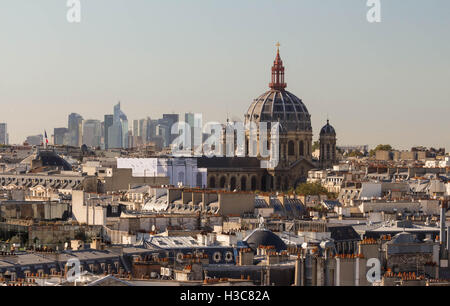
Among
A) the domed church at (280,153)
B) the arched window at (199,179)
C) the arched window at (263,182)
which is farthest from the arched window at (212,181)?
the arched window at (263,182)

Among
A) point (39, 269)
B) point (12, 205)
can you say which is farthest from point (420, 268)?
point (12, 205)

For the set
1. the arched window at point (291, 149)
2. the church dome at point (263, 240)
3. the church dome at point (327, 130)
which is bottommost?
the church dome at point (263, 240)

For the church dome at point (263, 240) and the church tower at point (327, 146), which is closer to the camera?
the church dome at point (263, 240)

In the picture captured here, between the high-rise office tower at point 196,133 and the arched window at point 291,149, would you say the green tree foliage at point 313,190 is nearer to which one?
the arched window at point 291,149

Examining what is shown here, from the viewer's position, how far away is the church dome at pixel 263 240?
36419 mm

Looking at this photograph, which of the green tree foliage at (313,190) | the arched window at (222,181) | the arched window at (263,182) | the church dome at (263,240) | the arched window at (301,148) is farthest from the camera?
the arched window at (301,148)

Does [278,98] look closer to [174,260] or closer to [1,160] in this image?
[1,160]

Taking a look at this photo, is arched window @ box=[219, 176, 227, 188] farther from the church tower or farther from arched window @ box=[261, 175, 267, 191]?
the church tower

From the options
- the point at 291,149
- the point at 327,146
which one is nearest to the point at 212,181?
the point at 291,149

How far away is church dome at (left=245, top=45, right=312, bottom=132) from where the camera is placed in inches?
5512

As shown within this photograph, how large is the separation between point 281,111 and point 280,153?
5606mm

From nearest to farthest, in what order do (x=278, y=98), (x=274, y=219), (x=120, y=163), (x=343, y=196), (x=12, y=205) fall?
(x=274, y=219) → (x=12, y=205) → (x=343, y=196) → (x=120, y=163) → (x=278, y=98)

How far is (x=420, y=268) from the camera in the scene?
3581cm
